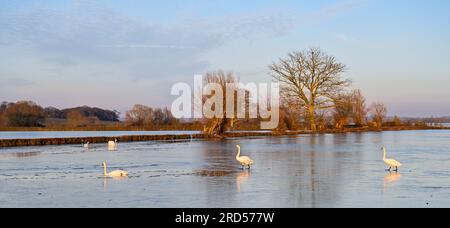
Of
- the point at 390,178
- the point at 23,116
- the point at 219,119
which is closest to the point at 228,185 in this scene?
the point at 390,178

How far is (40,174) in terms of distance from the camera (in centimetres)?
1396

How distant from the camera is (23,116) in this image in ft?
236

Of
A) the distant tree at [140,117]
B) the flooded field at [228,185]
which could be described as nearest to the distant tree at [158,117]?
the distant tree at [140,117]

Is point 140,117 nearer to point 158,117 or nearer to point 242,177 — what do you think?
point 158,117

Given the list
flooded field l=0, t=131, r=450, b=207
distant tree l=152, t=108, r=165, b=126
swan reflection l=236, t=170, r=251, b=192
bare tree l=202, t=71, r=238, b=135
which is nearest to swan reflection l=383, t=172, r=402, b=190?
flooded field l=0, t=131, r=450, b=207

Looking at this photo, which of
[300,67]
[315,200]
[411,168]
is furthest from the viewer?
[300,67]

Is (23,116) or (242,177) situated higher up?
(23,116)

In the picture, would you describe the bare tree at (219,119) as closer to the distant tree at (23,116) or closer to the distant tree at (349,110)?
the distant tree at (349,110)

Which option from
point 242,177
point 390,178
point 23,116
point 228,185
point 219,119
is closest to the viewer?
point 228,185

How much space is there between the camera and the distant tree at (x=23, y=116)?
7094cm

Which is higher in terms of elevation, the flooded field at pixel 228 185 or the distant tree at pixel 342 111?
the distant tree at pixel 342 111

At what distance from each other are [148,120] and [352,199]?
73.9 meters
